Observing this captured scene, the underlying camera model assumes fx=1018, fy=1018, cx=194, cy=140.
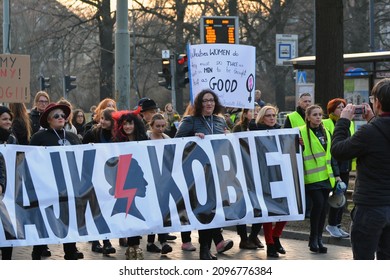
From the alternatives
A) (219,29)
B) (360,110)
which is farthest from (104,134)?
(219,29)

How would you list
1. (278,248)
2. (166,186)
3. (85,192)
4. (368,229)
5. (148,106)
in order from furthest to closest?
(148,106) → (278,248) → (166,186) → (85,192) → (368,229)

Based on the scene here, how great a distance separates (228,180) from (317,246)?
1.66 meters

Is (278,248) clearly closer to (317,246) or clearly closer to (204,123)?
(317,246)

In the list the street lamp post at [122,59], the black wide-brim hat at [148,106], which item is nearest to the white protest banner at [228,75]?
the black wide-brim hat at [148,106]

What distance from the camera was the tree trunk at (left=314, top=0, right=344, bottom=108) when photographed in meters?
15.6

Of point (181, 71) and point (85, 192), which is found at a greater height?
point (181, 71)

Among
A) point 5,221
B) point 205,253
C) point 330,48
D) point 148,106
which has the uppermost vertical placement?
point 330,48

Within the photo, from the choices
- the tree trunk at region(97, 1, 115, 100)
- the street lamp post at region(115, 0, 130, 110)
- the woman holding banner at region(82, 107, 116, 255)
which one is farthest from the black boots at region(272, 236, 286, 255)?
the tree trunk at region(97, 1, 115, 100)

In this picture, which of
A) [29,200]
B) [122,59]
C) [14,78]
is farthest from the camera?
[122,59]

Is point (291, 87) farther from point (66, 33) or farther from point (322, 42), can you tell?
point (322, 42)

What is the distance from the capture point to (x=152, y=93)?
6569 centimetres

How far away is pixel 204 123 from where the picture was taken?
1020 cm

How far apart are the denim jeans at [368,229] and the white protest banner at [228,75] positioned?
5001 millimetres

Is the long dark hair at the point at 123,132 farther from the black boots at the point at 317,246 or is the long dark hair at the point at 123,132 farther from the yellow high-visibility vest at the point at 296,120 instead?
the yellow high-visibility vest at the point at 296,120
